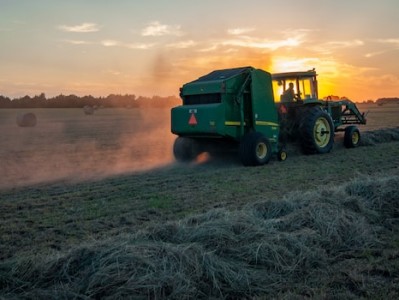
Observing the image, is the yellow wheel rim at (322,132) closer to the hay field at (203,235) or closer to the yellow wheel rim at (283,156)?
the yellow wheel rim at (283,156)

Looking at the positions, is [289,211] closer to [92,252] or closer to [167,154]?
[92,252]

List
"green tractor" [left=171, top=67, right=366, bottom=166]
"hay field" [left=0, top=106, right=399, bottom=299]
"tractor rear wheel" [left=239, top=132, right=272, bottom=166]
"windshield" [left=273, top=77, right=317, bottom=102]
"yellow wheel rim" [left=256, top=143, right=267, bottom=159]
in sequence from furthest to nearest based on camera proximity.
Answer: "windshield" [left=273, top=77, right=317, bottom=102] → "yellow wheel rim" [left=256, top=143, right=267, bottom=159] → "tractor rear wheel" [left=239, top=132, right=272, bottom=166] → "green tractor" [left=171, top=67, right=366, bottom=166] → "hay field" [left=0, top=106, right=399, bottom=299]

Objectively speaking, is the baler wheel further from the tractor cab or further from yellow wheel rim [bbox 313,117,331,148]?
the tractor cab

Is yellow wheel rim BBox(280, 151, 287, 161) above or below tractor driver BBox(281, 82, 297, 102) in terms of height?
below

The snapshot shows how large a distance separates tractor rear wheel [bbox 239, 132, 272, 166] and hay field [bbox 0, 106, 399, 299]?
1.67 feet

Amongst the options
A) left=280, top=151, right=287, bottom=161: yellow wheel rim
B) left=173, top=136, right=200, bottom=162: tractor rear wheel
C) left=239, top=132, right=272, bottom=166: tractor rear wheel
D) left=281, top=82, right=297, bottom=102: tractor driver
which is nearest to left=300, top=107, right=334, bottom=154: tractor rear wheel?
left=281, top=82, right=297, bottom=102: tractor driver

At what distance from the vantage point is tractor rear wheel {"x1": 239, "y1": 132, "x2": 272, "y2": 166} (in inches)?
476

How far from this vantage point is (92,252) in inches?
179

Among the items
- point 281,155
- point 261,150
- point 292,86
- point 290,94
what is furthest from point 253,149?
point 292,86

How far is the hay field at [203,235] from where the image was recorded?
421cm

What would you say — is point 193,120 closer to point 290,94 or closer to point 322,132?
point 290,94

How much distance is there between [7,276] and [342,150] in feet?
42.0

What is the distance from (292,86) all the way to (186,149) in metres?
3.61

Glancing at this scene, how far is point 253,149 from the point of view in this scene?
12062 mm
